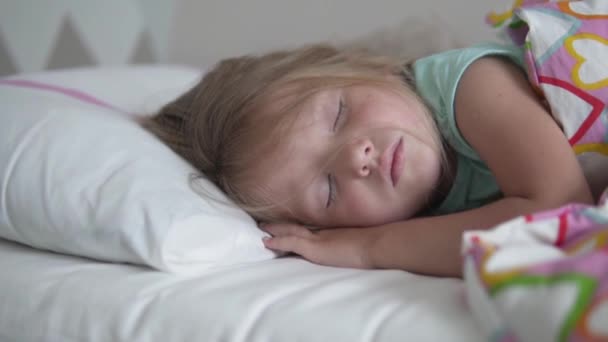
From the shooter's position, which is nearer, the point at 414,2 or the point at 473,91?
the point at 473,91

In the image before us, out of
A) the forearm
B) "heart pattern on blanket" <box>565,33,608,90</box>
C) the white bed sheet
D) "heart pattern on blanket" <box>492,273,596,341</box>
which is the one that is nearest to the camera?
"heart pattern on blanket" <box>492,273,596,341</box>

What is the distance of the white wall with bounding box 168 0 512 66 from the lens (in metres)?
1.50

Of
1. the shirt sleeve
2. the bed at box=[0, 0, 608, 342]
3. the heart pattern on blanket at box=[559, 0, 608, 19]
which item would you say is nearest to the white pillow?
the bed at box=[0, 0, 608, 342]

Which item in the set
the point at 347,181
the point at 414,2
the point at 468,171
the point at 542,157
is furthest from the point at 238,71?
the point at 414,2

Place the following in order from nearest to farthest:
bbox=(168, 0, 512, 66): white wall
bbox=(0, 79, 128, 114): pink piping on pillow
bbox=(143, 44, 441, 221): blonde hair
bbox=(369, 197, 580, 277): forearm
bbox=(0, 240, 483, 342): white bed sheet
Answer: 1. bbox=(0, 240, 483, 342): white bed sheet
2. bbox=(369, 197, 580, 277): forearm
3. bbox=(143, 44, 441, 221): blonde hair
4. bbox=(0, 79, 128, 114): pink piping on pillow
5. bbox=(168, 0, 512, 66): white wall

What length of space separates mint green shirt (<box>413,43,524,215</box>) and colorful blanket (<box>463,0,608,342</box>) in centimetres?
8

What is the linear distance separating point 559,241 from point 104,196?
519mm

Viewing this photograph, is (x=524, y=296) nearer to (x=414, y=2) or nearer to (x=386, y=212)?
(x=386, y=212)

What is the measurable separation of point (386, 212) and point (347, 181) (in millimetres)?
74

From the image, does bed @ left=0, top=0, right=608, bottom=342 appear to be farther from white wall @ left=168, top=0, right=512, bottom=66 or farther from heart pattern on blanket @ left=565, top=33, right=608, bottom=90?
white wall @ left=168, top=0, right=512, bottom=66

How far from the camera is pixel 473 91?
0.90 metres

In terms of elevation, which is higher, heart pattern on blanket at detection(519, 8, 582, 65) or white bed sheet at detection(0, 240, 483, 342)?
heart pattern on blanket at detection(519, 8, 582, 65)

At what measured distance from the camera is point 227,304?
680 millimetres

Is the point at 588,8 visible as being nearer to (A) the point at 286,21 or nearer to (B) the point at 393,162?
(B) the point at 393,162
